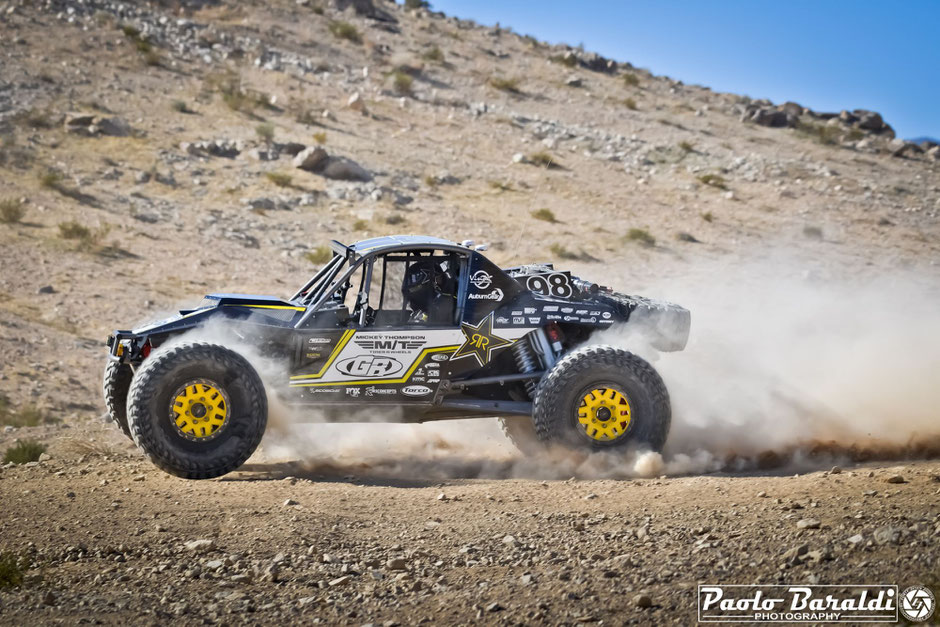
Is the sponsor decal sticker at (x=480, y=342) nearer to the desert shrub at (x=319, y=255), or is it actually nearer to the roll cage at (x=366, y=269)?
the roll cage at (x=366, y=269)

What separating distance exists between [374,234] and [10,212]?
7.07 metres

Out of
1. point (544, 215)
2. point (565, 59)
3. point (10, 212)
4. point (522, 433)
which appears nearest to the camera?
point (522, 433)

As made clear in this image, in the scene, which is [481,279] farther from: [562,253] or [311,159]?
[311,159]

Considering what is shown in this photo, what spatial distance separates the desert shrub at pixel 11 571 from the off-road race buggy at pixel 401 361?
6.41 feet

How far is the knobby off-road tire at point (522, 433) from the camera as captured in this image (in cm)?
980

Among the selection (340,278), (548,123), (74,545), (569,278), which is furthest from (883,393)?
(548,123)

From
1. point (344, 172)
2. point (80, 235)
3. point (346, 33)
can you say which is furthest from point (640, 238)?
point (346, 33)

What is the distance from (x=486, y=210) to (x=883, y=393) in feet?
43.4

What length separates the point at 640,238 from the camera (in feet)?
72.0

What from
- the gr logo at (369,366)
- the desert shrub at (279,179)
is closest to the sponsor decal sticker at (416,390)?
the gr logo at (369,366)

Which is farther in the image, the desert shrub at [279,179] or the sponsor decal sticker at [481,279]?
the desert shrub at [279,179]

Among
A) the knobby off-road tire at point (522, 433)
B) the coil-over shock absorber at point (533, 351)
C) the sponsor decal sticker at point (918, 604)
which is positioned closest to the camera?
the sponsor decal sticker at point (918, 604)

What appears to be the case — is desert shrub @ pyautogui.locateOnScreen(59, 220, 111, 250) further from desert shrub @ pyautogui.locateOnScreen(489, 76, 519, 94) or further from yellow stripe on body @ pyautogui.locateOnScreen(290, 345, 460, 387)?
desert shrub @ pyautogui.locateOnScreen(489, 76, 519, 94)

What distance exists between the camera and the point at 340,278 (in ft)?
28.8
